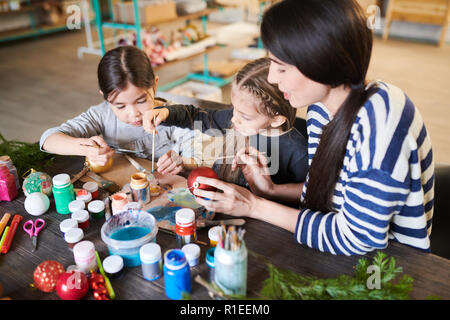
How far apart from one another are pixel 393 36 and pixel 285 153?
21.1 ft

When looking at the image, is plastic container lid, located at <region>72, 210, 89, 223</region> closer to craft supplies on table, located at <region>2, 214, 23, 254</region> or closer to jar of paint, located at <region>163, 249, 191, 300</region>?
craft supplies on table, located at <region>2, 214, 23, 254</region>

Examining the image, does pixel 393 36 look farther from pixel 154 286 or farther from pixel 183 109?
pixel 154 286

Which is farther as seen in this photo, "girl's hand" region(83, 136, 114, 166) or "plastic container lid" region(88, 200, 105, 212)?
"girl's hand" region(83, 136, 114, 166)

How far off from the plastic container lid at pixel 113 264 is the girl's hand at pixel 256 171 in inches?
21.3

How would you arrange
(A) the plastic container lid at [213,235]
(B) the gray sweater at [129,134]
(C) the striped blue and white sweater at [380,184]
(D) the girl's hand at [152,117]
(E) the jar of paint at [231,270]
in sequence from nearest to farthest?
(E) the jar of paint at [231,270] → (C) the striped blue and white sweater at [380,184] → (A) the plastic container lid at [213,235] → (D) the girl's hand at [152,117] → (B) the gray sweater at [129,134]

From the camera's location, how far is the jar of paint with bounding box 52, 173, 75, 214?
1262 mm

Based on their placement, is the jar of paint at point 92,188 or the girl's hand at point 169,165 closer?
the jar of paint at point 92,188

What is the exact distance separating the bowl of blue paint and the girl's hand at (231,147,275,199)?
1.35 feet

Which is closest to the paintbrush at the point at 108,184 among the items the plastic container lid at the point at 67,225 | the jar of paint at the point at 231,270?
the plastic container lid at the point at 67,225

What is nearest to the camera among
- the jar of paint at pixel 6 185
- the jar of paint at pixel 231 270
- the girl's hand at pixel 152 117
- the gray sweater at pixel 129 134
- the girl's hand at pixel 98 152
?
the jar of paint at pixel 231 270

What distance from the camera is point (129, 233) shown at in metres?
1.10

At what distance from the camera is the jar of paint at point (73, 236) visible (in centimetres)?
111

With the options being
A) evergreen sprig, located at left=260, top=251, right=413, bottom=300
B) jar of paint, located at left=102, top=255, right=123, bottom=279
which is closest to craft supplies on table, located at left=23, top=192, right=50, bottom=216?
jar of paint, located at left=102, top=255, right=123, bottom=279

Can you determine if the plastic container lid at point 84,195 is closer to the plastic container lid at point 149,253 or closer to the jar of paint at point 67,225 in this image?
the jar of paint at point 67,225
